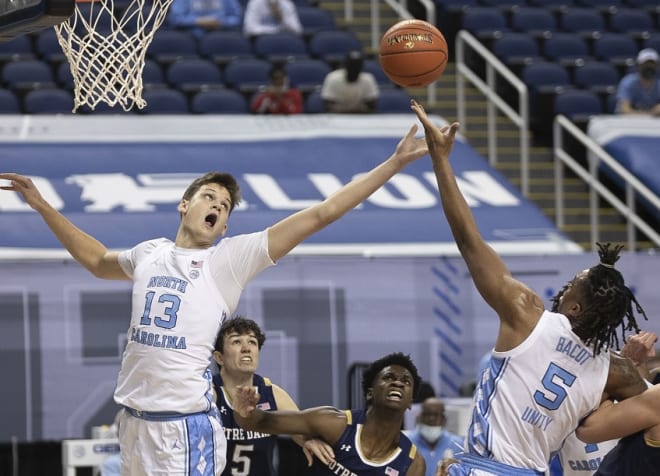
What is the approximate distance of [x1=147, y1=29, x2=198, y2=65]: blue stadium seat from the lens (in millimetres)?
14991

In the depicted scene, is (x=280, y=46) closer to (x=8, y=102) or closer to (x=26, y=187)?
(x=8, y=102)

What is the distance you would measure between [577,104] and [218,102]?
406cm

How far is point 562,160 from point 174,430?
367 inches

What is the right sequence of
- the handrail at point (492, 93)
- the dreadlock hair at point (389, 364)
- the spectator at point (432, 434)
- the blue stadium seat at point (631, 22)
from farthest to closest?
the blue stadium seat at point (631, 22)
the handrail at point (492, 93)
the spectator at point (432, 434)
the dreadlock hair at point (389, 364)

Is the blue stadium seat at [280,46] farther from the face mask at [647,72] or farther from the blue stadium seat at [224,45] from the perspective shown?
the face mask at [647,72]

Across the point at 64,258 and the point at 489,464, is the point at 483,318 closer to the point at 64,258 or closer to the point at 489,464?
the point at 64,258

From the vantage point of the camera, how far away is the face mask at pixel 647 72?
1484cm

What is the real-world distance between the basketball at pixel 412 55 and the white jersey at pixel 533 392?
1.92 metres

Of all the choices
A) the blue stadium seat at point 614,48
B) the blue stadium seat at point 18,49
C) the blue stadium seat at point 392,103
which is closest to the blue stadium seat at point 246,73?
the blue stadium seat at point 392,103

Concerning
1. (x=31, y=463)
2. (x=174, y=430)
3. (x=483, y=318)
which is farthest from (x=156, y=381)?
(x=483, y=318)

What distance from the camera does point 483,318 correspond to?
11.4 metres

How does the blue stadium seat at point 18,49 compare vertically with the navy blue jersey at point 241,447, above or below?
above

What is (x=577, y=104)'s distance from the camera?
1527 centimetres

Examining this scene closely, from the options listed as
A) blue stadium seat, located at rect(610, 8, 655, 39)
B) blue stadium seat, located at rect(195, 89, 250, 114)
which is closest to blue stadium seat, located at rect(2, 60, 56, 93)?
blue stadium seat, located at rect(195, 89, 250, 114)
